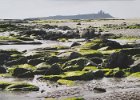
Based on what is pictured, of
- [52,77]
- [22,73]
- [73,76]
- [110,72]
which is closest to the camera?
[73,76]

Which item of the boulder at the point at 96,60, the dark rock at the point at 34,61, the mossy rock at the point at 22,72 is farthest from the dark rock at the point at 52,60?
the boulder at the point at 96,60

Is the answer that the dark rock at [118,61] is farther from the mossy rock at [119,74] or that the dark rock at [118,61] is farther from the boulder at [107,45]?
the boulder at [107,45]

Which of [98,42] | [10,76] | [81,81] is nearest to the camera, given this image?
[81,81]

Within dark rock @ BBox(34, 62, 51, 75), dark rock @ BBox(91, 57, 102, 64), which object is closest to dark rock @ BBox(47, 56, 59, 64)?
dark rock @ BBox(34, 62, 51, 75)

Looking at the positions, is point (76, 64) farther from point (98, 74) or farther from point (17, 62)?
point (17, 62)

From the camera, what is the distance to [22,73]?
51281 millimetres

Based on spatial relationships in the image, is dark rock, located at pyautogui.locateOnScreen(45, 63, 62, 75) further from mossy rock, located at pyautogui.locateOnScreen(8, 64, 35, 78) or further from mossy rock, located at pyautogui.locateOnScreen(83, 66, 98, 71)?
mossy rock, located at pyautogui.locateOnScreen(83, 66, 98, 71)

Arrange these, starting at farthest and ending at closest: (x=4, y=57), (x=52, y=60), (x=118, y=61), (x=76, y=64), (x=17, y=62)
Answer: (x=4, y=57) → (x=17, y=62) → (x=52, y=60) → (x=76, y=64) → (x=118, y=61)

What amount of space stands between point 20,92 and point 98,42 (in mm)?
36352

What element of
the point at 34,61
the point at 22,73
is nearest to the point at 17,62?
the point at 34,61

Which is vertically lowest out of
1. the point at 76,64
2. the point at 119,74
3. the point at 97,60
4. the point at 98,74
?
the point at 119,74

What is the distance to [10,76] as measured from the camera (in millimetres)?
51125

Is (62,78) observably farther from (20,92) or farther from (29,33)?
(29,33)

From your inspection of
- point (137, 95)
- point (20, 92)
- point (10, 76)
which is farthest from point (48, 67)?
point (137, 95)
